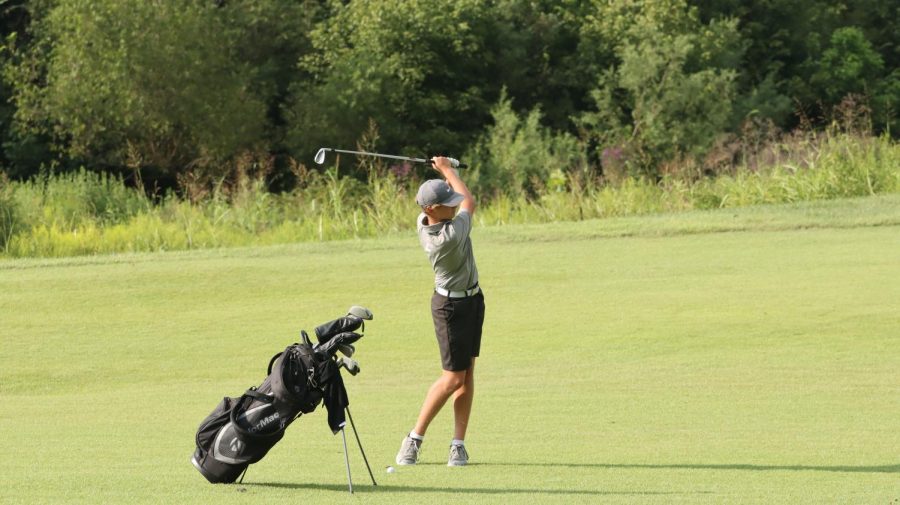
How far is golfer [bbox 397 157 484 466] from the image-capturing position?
7395mm

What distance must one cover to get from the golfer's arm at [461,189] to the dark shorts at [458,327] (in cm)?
45

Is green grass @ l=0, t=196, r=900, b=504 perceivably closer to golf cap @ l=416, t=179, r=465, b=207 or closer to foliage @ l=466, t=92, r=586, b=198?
golf cap @ l=416, t=179, r=465, b=207

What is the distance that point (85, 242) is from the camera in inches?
798

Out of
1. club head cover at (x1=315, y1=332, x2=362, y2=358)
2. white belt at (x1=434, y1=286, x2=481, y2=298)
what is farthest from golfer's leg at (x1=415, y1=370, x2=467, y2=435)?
club head cover at (x1=315, y1=332, x2=362, y2=358)

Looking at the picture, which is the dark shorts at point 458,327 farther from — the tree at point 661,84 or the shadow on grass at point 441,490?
the tree at point 661,84

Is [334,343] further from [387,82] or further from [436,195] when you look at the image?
[387,82]

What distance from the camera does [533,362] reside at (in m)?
12.4

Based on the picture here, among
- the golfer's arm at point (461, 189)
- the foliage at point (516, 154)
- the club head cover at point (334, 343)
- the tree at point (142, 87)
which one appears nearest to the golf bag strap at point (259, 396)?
the club head cover at point (334, 343)

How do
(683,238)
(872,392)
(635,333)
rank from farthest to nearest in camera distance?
(683,238) < (635,333) < (872,392)

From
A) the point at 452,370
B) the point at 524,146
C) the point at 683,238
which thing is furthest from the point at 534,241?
the point at 524,146

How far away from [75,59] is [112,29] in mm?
1408

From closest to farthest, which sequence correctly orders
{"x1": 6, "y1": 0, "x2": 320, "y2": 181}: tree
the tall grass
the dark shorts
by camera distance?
1. the dark shorts
2. the tall grass
3. {"x1": 6, "y1": 0, "x2": 320, "y2": 181}: tree

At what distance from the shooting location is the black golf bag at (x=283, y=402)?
21.7 ft

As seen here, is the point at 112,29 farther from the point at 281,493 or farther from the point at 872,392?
the point at 281,493
